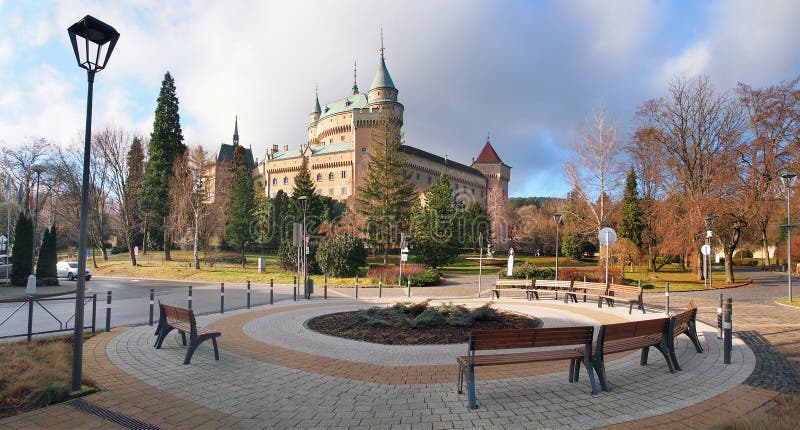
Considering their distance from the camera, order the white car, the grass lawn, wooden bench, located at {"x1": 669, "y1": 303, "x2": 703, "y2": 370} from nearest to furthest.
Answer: the grass lawn
wooden bench, located at {"x1": 669, "y1": 303, "x2": 703, "y2": 370}
the white car

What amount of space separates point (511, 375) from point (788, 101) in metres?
32.7

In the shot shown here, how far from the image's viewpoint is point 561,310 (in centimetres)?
1445

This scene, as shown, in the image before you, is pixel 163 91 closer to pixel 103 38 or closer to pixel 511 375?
pixel 103 38

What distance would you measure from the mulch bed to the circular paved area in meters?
0.68

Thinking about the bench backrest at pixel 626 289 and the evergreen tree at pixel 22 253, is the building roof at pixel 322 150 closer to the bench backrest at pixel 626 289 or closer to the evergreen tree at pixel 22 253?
the evergreen tree at pixel 22 253

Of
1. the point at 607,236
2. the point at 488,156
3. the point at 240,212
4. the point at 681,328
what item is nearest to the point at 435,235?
the point at 607,236

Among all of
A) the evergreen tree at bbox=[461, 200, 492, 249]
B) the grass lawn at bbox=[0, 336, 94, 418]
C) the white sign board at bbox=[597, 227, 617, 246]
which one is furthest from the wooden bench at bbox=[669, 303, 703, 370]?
the evergreen tree at bbox=[461, 200, 492, 249]

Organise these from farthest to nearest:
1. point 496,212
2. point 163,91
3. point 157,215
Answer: point 496,212
point 163,91
point 157,215

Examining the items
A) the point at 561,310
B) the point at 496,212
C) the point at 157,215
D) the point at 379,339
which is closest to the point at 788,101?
the point at 561,310

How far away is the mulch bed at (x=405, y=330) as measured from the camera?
9.41 meters

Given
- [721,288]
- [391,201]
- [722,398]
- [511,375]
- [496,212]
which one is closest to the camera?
[722,398]

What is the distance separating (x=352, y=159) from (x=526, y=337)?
270 ft

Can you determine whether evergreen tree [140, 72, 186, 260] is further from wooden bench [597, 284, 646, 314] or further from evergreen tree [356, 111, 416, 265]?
wooden bench [597, 284, 646, 314]

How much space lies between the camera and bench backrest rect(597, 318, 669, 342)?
618cm
